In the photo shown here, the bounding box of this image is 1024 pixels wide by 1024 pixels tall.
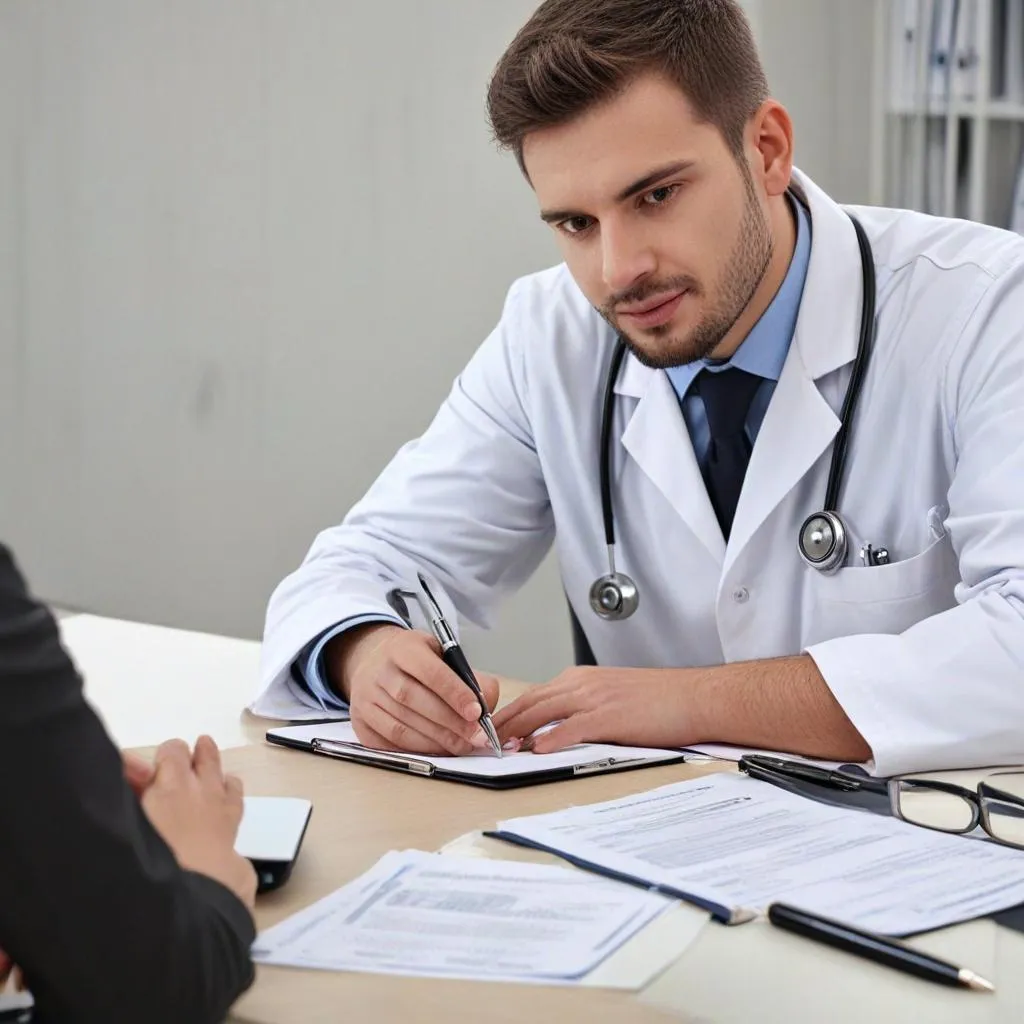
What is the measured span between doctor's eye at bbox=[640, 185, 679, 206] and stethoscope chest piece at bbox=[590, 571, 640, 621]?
43 centimetres

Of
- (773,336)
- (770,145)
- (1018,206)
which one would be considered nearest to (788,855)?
(773,336)

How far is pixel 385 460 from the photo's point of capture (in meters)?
3.33

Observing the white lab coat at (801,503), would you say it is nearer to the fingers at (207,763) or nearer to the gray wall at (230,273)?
the fingers at (207,763)

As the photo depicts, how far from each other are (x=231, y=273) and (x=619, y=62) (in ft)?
6.67

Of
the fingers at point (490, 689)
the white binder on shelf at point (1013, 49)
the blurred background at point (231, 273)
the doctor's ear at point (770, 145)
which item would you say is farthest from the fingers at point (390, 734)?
the white binder on shelf at point (1013, 49)

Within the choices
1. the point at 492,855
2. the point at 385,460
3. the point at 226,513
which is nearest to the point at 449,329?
the point at 385,460

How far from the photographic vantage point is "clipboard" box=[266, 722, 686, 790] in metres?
1.10

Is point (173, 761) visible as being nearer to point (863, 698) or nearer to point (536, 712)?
point (536, 712)

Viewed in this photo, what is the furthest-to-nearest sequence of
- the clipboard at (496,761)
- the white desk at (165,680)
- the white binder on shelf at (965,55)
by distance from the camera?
the white binder on shelf at (965,55) < the white desk at (165,680) < the clipboard at (496,761)

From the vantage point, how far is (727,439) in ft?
5.05

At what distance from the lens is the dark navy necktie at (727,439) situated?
1.53 m

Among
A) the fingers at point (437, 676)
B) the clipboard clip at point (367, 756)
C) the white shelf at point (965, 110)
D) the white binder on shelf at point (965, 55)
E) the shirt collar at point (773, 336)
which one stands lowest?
the clipboard clip at point (367, 756)

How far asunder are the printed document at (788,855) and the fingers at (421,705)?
0.23 m

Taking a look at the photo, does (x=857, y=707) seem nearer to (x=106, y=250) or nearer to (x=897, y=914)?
(x=897, y=914)
